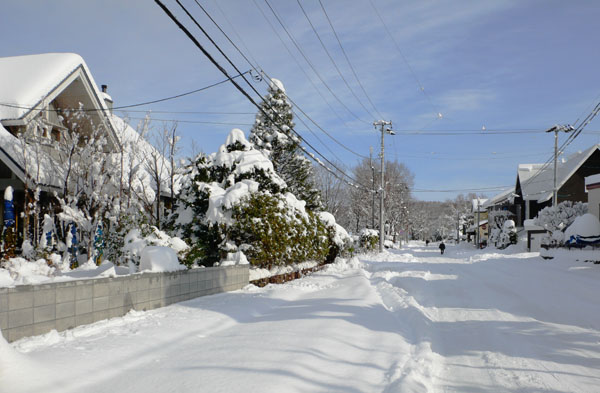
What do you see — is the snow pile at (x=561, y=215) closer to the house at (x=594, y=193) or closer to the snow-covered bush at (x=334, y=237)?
the house at (x=594, y=193)

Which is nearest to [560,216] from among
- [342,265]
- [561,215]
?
[561,215]

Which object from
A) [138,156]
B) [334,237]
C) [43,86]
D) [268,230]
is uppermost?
[43,86]

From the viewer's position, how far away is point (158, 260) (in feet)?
29.3

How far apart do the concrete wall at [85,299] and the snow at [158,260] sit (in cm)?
18

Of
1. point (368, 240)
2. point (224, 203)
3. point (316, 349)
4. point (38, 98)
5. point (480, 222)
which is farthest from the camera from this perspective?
point (480, 222)

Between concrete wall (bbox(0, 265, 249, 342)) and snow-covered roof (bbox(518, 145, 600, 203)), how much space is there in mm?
45692

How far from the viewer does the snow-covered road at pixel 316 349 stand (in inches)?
186

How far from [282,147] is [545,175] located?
37.3 meters

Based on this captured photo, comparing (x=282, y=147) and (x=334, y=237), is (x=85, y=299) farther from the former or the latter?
(x=282, y=147)

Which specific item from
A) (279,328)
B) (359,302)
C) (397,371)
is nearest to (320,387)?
(397,371)

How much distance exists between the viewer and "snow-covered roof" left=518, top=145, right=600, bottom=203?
46156 millimetres

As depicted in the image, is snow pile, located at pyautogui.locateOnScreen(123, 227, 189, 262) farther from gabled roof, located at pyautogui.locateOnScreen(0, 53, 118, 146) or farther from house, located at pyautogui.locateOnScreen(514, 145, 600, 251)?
house, located at pyautogui.locateOnScreen(514, 145, 600, 251)

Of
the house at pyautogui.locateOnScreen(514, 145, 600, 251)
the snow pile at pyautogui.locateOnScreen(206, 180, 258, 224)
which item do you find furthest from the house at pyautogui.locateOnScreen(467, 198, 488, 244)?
the snow pile at pyautogui.locateOnScreen(206, 180, 258, 224)

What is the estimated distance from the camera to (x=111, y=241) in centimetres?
1307
